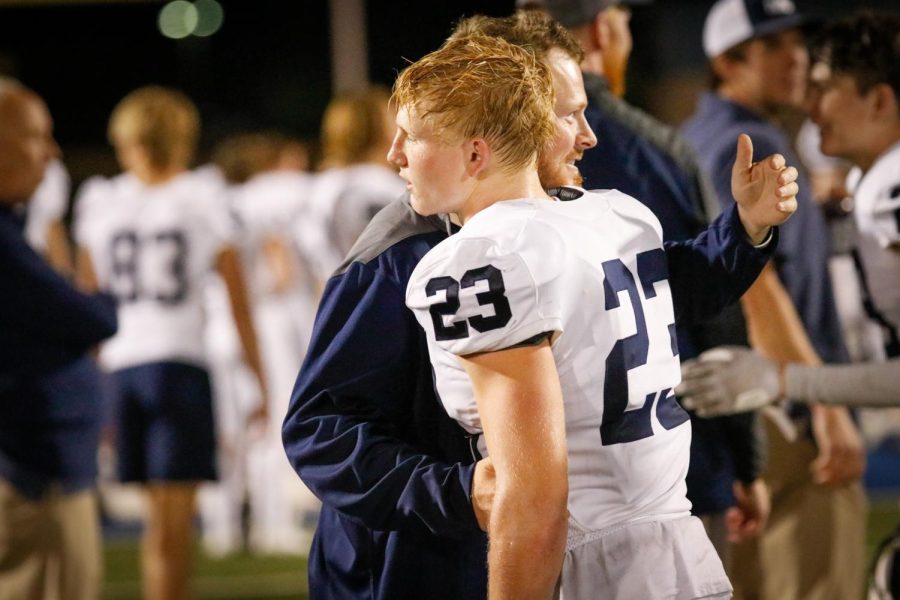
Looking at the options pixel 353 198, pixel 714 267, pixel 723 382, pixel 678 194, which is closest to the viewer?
pixel 714 267

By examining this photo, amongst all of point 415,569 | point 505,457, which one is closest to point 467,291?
point 505,457

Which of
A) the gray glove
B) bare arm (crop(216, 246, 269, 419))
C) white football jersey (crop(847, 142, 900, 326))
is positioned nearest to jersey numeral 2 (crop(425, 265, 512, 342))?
Answer: the gray glove

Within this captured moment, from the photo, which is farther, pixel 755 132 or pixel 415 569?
pixel 755 132

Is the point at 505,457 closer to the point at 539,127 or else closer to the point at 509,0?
the point at 539,127

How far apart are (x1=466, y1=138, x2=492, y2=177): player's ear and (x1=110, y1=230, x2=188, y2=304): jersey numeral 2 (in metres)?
3.36

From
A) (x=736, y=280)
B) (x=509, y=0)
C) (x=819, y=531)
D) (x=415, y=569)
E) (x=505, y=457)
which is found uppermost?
(x=509, y=0)

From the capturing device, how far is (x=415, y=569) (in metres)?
2.18

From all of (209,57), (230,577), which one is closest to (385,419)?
(230,577)

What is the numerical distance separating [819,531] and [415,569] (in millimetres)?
1867

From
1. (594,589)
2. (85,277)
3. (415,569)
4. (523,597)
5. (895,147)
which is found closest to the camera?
(523,597)

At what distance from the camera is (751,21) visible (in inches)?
156

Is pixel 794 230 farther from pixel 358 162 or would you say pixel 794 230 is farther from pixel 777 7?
pixel 358 162

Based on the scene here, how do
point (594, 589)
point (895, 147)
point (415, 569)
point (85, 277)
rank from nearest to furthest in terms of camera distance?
point (594, 589), point (415, 569), point (895, 147), point (85, 277)

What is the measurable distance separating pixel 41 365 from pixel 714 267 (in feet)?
7.61
